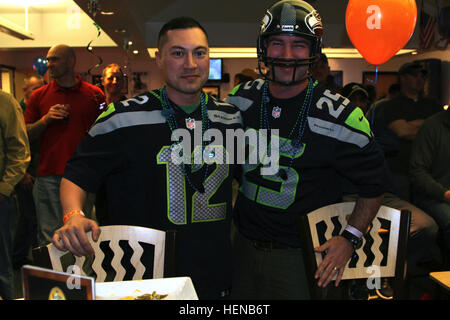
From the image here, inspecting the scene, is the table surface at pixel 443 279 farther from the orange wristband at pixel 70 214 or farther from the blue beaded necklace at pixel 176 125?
the orange wristband at pixel 70 214

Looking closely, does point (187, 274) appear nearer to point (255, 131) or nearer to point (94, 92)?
→ point (255, 131)

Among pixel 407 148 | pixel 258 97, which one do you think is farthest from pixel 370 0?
pixel 258 97

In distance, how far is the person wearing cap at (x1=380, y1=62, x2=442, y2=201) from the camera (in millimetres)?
3758

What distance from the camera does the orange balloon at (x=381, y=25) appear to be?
10.3 feet

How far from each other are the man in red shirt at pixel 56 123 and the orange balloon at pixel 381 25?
7.06 ft

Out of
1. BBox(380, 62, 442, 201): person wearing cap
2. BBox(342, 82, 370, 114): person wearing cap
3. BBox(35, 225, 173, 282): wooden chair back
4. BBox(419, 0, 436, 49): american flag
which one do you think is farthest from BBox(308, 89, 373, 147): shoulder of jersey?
BBox(419, 0, 436, 49): american flag

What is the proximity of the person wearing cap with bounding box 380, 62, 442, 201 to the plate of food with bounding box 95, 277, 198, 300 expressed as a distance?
2.96 metres

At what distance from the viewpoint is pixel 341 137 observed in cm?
171

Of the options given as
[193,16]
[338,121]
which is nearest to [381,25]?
[338,121]

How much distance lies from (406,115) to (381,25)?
3.43 feet

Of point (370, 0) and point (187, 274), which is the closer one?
point (187, 274)

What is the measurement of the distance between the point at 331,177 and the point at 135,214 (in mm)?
835

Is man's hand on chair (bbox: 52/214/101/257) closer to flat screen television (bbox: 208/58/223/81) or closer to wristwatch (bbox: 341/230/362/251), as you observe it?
wristwatch (bbox: 341/230/362/251)
